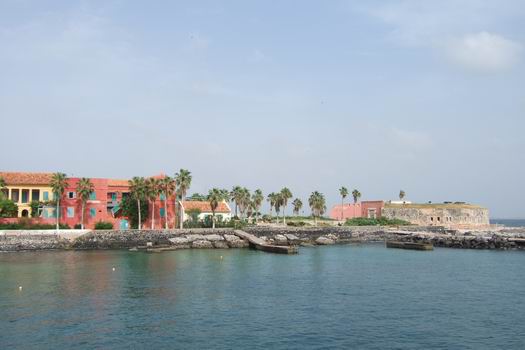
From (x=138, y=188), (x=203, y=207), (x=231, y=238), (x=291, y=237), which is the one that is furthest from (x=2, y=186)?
(x=291, y=237)

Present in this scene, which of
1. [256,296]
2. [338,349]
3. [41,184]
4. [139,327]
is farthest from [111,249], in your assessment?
[338,349]

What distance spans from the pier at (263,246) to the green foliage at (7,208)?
34.6m

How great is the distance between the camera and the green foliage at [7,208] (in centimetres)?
7112

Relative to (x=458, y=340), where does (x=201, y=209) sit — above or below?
above

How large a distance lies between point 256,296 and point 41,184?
5516 cm

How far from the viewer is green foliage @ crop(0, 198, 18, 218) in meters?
71.1

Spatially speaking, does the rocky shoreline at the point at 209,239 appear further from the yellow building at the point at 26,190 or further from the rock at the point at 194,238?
the yellow building at the point at 26,190

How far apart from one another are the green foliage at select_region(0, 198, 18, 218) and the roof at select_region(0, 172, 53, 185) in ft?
13.6

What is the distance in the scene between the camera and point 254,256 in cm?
6059

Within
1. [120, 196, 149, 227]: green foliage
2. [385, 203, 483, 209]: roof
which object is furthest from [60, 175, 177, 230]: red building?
[385, 203, 483, 209]: roof

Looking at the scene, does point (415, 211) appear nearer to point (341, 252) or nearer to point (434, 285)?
point (341, 252)

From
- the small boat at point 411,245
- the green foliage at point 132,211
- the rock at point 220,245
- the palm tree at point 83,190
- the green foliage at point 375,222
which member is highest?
the palm tree at point 83,190

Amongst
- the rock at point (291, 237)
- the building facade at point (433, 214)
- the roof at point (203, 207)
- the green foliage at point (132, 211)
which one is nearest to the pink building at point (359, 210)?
the building facade at point (433, 214)

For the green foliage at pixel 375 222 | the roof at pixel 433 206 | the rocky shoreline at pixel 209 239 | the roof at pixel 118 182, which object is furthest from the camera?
Answer: the roof at pixel 433 206
